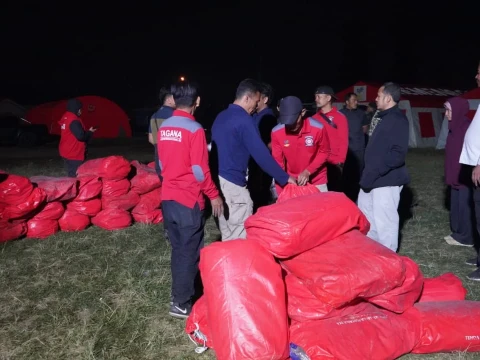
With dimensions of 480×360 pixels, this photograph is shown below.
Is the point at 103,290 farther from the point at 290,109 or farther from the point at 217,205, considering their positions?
the point at 290,109

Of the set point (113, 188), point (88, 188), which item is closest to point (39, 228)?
point (88, 188)

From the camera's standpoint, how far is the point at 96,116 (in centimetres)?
2347

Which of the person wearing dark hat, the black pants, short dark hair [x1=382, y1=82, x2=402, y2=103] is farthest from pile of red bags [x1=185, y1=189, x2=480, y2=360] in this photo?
the person wearing dark hat

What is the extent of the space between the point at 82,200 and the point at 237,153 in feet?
9.71

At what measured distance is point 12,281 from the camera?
4.29m

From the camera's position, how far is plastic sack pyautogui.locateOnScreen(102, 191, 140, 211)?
19.8 ft

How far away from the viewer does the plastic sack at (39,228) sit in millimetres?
5555

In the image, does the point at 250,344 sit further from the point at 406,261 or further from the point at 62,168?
the point at 62,168

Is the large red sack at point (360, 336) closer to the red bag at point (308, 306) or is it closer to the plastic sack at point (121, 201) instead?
the red bag at point (308, 306)

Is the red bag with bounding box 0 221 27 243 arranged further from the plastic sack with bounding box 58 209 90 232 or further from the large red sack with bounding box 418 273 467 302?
the large red sack with bounding box 418 273 467 302

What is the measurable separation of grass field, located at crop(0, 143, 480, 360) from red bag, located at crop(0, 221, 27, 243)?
0.09m

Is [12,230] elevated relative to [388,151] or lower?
lower

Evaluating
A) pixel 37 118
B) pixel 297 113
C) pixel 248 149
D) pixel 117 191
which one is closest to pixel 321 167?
pixel 297 113

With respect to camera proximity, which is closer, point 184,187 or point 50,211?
point 184,187
